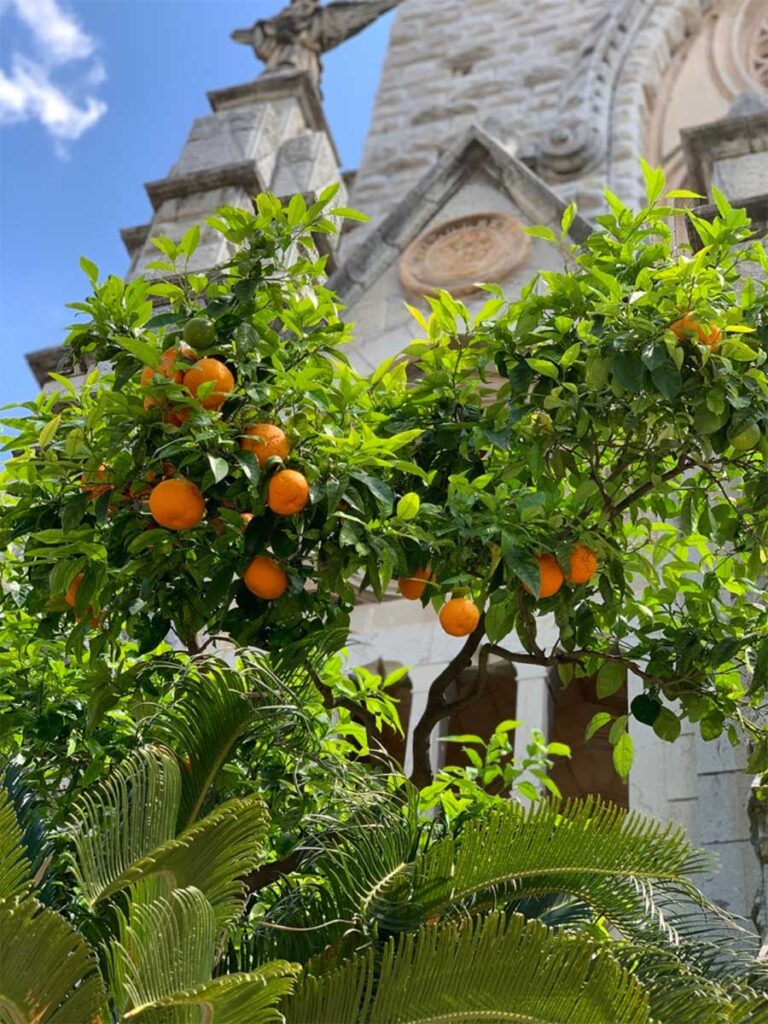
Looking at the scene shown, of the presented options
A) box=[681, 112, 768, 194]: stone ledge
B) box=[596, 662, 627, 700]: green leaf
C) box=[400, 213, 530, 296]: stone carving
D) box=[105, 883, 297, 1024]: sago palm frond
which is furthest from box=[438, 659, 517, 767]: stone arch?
box=[105, 883, 297, 1024]: sago palm frond

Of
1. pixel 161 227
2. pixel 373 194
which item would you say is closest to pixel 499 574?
pixel 161 227

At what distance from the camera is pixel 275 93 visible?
13.9m

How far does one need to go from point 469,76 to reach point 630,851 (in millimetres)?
12815

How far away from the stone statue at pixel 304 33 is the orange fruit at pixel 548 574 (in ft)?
37.3

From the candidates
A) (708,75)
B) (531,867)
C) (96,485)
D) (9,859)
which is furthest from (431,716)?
(708,75)

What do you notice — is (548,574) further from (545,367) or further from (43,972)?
(43,972)

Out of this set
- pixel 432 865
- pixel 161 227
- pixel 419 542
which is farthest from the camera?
pixel 161 227

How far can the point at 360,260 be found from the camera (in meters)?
10.8

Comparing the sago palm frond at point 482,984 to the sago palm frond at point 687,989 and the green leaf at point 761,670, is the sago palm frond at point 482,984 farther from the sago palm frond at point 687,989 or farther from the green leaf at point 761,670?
the green leaf at point 761,670

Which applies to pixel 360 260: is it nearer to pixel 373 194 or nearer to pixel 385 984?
pixel 373 194

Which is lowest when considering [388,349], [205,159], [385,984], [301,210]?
[385,984]

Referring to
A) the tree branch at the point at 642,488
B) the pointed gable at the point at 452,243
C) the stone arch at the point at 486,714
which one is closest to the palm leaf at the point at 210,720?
the tree branch at the point at 642,488

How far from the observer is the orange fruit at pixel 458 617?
15.4ft

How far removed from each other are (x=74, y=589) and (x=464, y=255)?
21.4ft
